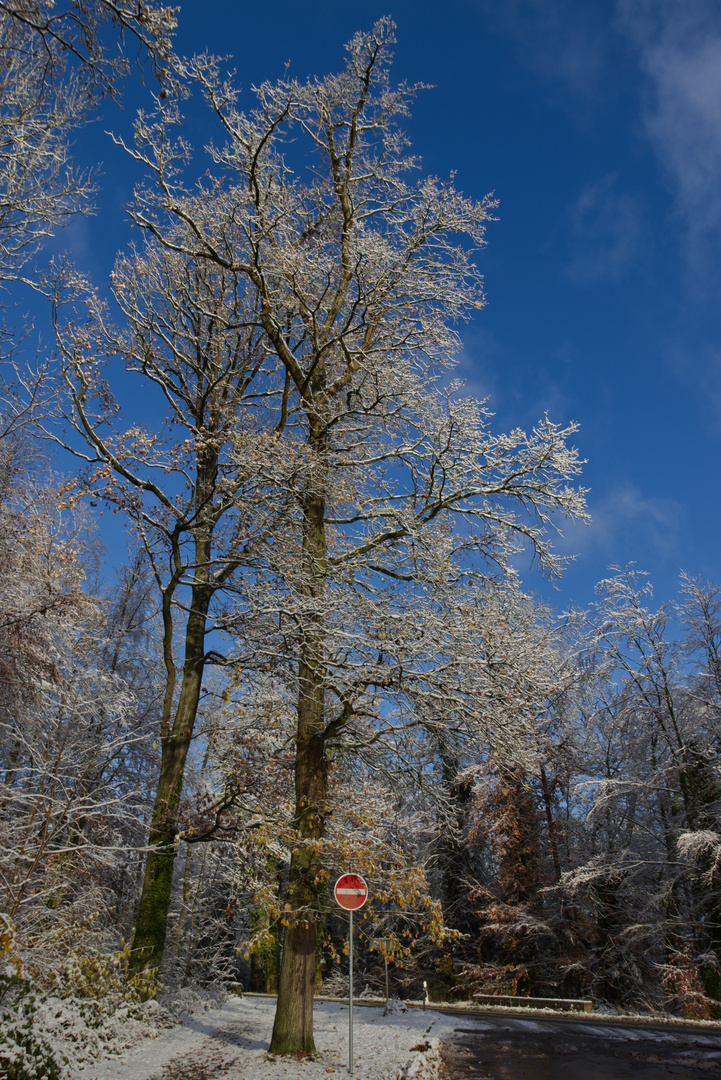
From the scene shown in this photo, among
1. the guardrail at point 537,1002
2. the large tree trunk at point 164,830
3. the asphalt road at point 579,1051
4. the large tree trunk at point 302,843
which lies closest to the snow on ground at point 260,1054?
the large tree trunk at point 302,843

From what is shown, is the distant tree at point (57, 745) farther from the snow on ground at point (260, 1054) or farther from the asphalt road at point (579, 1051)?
the asphalt road at point (579, 1051)

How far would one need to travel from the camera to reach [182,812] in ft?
32.9

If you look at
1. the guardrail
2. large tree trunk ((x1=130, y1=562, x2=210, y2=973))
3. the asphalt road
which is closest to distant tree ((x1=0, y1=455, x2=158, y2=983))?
large tree trunk ((x1=130, y1=562, x2=210, y2=973))

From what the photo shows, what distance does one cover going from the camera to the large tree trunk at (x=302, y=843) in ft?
A: 27.1

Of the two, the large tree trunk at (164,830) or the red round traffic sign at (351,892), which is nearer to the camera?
the red round traffic sign at (351,892)

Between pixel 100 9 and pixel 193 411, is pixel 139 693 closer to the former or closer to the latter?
pixel 193 411

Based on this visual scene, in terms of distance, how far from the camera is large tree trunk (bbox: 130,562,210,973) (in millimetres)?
9867

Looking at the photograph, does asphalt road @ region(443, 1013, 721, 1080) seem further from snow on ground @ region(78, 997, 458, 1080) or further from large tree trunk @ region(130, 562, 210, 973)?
large tree trunk @ region(130, 562, 210, 973)

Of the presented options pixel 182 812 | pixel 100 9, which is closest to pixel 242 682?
pixel 182 812

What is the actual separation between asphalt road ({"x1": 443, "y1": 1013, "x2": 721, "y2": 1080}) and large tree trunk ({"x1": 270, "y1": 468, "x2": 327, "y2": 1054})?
198 cm

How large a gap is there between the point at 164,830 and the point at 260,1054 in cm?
315

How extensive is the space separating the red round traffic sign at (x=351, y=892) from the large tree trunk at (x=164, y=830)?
293cm

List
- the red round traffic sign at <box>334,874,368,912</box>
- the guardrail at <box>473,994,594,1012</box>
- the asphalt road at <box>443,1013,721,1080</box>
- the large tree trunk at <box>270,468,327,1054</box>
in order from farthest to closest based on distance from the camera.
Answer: the guardrail at <box>473,994,594,1012</box>
the large tree trunk at <box>270,468,327,1054</box>
the asphalt road at <box>443,1013,721,1080</box>
the red round traffic sign at <box>334,874,368,912</box>

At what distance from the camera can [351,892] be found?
7.85 m
